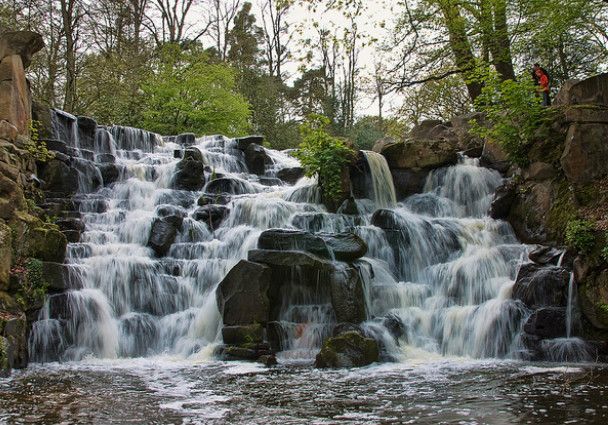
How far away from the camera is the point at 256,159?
1858cm

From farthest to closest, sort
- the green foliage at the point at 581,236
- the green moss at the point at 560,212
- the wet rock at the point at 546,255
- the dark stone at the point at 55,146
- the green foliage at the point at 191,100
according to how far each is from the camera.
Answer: the green foliage at the point at 191,100 < the dark stone at the point at 55,146 < the green moss at the point at 560,212 < the wet rock at the point at 546,255 < the green foliage at the point at 581,236

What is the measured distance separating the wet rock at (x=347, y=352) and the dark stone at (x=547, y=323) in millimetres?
2577

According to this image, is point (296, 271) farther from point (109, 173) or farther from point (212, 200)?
point (109, 173)

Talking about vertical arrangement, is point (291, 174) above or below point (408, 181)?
above

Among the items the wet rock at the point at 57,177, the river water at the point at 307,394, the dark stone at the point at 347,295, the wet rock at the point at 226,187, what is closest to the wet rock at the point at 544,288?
the river water at the point at 307,394

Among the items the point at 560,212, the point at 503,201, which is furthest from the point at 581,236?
the point at 503,201

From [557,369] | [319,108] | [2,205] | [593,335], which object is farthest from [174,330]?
[319,108]

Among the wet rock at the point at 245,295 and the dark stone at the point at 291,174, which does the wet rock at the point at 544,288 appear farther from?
the dark stone at the point at 291,174

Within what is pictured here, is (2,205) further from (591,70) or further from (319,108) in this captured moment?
(319,108)

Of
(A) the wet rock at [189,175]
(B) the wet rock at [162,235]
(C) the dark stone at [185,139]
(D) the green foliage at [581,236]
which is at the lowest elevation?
(D) the green foliage at [581,236]

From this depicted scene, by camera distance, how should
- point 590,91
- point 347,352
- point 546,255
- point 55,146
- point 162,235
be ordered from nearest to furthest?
1. point 347,352
2. point 546,255
3. point 162,235
4. point 590,91
5. point 55,146

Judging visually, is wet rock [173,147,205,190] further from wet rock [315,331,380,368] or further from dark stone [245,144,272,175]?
wet rock [315,331,380,368]

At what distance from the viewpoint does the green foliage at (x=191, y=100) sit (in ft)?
77.3

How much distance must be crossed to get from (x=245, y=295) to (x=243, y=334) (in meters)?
0.77
